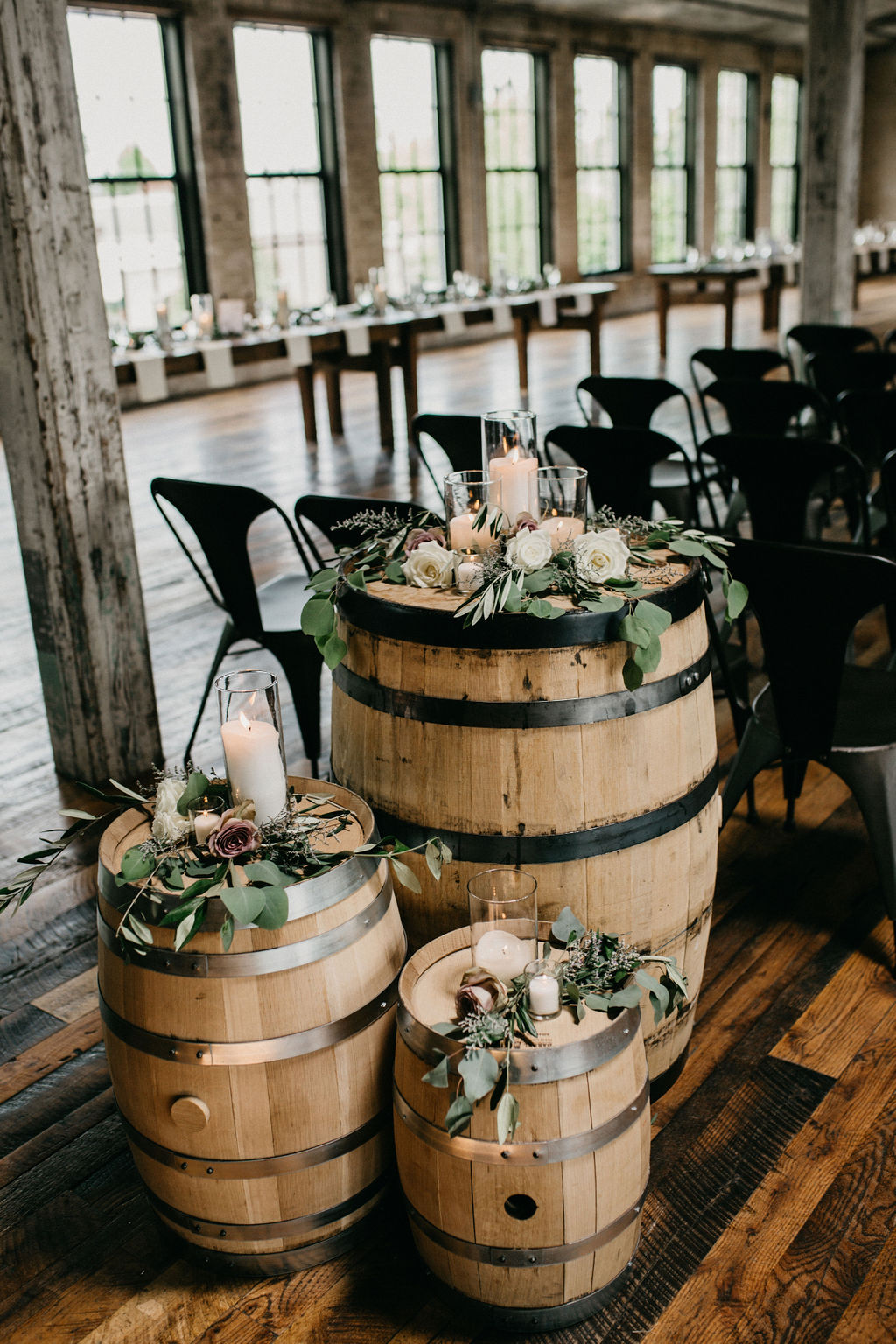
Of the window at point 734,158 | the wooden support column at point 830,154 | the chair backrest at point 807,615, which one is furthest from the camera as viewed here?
the window at point 734,158

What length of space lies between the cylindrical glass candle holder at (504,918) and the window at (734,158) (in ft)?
55.4

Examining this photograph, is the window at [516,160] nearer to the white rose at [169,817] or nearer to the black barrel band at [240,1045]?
the white rose at [169,817]

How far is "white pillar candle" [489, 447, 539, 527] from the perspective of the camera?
1914mm

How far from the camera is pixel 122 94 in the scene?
9352 mm

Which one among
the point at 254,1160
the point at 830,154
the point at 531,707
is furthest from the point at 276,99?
the point at 254,1160

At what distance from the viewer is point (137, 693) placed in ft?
10.4

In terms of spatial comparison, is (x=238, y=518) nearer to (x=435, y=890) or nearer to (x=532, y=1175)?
(x=435, y=890)

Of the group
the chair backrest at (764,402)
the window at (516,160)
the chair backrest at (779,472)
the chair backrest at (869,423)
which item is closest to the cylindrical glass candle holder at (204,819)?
the chair backrest at (779,472)

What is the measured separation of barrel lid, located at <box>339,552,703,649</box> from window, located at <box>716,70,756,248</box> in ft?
54.0

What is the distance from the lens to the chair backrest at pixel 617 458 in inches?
126

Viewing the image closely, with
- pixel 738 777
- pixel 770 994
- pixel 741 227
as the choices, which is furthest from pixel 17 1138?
pixel 741 227

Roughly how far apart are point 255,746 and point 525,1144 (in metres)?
0.63

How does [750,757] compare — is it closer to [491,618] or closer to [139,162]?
[491,618]

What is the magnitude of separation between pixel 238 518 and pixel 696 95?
1531cm
